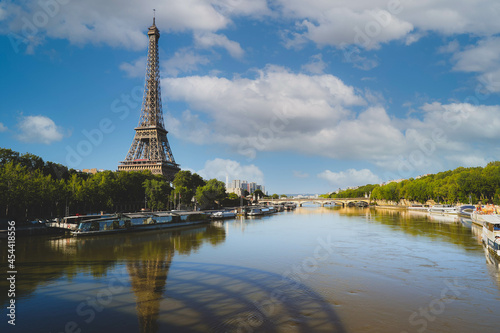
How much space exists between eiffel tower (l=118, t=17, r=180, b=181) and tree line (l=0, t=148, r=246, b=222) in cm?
1662

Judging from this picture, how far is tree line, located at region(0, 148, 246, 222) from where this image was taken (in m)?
42.7

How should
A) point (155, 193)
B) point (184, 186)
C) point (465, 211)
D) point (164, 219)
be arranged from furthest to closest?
point (184, 186) → point (155, 193) → point (465, 211) → point (164, 219)

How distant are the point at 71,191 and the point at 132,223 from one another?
51.8 ft

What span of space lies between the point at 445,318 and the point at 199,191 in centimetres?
8131

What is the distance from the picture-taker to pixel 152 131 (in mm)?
109750

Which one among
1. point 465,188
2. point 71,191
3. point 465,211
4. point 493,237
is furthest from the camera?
point 465,188

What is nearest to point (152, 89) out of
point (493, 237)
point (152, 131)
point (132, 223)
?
point (152, 131)

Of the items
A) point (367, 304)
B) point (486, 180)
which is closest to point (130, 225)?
point (367, 304)

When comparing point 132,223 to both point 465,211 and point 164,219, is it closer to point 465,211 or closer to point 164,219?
point 164,219

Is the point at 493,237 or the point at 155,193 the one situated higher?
the point at 155,193

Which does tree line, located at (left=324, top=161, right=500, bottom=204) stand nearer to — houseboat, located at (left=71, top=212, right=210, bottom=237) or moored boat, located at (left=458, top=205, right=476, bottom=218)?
moored boat, located at (left=458, top=205, right=476, bottom=218)

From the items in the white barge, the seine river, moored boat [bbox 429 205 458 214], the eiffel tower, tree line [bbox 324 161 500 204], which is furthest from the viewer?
the eiffel tower

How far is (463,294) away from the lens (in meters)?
16.2

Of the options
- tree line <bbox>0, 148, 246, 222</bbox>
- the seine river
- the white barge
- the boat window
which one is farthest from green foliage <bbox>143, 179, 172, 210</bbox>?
the white barge
